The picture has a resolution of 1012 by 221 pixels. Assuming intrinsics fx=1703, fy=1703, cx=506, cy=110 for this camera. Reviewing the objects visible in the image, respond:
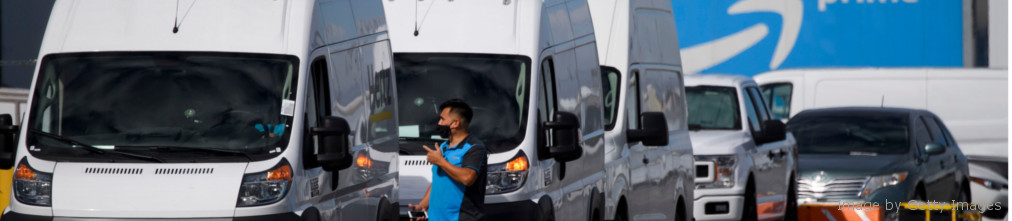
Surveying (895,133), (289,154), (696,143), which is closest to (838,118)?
(895,133)

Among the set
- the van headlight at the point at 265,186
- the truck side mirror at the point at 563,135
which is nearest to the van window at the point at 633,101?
the truck side mirror at the point at 563,135

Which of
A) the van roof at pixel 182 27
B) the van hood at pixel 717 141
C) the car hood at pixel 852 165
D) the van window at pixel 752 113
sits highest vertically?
the van roof at pixel 182 27

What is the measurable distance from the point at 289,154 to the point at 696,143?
781 centimetres

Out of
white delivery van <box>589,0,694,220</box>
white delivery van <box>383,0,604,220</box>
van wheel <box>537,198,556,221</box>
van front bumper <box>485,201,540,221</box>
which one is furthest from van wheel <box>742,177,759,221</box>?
van front bumper <box>485,201,540,221</box>

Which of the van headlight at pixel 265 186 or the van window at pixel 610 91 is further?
the van window at pixel 610 91

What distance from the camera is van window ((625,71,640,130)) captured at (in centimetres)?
1324

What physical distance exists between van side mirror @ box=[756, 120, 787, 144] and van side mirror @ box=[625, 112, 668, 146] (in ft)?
11.7

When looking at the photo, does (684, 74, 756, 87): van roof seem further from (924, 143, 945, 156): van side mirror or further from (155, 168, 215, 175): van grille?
(155, 168, 215, 175): van grille

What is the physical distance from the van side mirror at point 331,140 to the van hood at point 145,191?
0.52m

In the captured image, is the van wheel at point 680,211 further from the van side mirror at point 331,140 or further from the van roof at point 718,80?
the van side mirror at point 331,140

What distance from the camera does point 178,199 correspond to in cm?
799

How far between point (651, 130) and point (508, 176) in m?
2.44

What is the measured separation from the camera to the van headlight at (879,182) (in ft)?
53.3

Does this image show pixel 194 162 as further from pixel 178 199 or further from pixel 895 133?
pixel 895 133
